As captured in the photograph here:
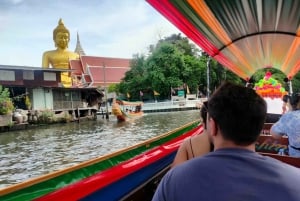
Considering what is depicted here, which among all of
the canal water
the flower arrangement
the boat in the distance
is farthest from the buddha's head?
the canal water

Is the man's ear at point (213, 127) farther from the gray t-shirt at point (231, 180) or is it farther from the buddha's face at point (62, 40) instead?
the buddha's face at point (62, 40)

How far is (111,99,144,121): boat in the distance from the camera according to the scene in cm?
2442

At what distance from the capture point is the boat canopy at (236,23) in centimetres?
313

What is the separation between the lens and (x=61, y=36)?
128 ft

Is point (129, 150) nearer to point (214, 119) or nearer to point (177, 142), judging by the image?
point (177, 142)

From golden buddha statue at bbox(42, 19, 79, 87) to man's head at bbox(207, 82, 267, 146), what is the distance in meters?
39.4

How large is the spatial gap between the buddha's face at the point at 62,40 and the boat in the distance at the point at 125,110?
1428cm

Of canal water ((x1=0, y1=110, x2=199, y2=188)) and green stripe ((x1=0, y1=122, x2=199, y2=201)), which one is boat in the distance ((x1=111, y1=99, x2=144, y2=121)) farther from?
green stripe ((x1=0, y1=122, x2=199, y2=201))

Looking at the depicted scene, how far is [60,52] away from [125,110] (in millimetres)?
14631

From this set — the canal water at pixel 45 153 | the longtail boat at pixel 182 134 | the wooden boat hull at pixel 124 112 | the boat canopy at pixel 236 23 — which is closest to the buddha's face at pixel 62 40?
the wooden boat hull at pixel 124 112

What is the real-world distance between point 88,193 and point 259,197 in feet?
3.72

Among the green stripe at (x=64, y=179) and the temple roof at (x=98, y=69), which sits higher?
the temple roof at (x=98, y=69)

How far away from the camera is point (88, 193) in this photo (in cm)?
178

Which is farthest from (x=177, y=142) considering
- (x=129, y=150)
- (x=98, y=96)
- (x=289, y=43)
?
(x=98, y=96)
